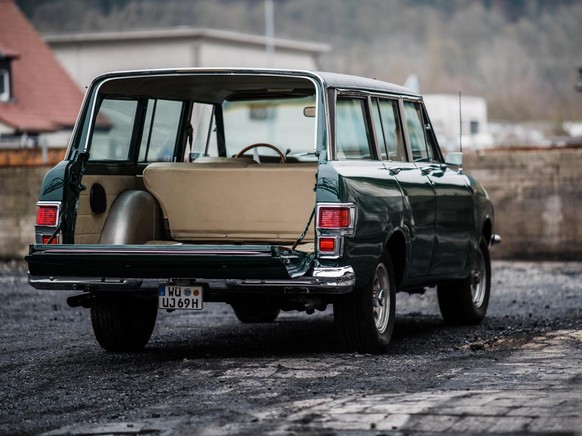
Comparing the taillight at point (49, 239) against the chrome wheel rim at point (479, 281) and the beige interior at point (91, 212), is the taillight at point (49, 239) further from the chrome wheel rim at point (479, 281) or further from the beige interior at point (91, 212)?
the chrome wheel rim at point (479, 281)

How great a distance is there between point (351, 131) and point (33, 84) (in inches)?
1824

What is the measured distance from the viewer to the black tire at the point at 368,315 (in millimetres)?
9672

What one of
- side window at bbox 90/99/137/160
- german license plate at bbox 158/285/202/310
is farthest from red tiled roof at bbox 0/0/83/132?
german license plate at bbox 158/285/202/310

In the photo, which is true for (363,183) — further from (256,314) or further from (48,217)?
(256,314)

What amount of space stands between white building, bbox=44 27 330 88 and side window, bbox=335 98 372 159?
217ft

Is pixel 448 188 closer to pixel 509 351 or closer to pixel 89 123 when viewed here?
pixel 509 351

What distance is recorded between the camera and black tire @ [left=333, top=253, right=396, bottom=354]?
9.67m

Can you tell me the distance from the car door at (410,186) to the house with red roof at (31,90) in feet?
133

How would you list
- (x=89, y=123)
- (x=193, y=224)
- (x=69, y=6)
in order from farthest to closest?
(x=69, y=6) < (x=193, y=224) < (x=89, y=123)

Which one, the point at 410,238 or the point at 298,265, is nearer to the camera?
the point at 298,265

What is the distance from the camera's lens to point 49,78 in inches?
2196

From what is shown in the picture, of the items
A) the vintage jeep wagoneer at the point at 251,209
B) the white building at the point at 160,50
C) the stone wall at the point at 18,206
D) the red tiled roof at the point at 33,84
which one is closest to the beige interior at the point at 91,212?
the vintage jeep wagoneer at the point at 251,209

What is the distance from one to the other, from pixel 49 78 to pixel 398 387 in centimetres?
4929

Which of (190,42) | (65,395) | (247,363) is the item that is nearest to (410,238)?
(247,363)
